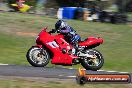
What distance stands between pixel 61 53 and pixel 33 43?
8238 mm

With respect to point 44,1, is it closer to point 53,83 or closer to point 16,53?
point 16,53

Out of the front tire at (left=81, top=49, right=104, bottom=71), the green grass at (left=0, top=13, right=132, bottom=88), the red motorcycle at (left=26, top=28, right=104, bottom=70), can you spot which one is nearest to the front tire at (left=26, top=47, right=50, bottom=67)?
the red motorcycle at (left=26, top=28, right=104, bottom=70)

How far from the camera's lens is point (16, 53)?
61.5 feet

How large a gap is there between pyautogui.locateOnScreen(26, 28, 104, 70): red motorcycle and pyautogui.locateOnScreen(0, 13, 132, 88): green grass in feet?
6.08

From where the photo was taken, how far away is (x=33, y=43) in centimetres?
2225

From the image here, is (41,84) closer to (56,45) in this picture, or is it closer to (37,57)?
(37,57)

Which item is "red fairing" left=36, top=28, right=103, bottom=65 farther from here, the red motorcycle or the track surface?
the track surface

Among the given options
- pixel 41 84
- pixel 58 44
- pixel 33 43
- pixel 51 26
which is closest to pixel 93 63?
pixel 58 44

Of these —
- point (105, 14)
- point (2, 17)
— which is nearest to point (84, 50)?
point (2, 17)

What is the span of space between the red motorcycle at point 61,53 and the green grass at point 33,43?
6.08 feet

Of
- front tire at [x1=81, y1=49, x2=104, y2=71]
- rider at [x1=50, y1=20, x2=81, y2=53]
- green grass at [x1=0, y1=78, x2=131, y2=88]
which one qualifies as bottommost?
front tire at [x1=81, y1=49, x2=104, y2=71]

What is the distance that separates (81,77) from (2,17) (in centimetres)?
2198

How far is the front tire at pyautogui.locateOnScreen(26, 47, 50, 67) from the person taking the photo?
13.7 metres

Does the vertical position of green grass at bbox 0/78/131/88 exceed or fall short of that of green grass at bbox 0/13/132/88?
it exceeds it
